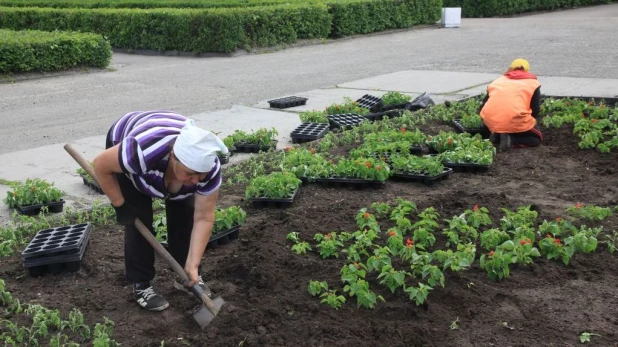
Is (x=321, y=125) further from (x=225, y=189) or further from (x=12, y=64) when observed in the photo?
(x=12, y=64)

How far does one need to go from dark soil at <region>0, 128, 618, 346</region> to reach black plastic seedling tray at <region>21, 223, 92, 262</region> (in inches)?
5.7

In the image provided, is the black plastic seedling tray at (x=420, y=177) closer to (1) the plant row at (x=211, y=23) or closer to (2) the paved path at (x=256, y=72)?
(2) the paved path at (x=256, y=72)

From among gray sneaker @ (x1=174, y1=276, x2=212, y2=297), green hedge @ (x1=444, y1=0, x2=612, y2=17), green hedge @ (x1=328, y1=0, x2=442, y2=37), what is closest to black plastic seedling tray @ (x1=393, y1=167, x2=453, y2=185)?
gray sneaker @ (x1=174, y1=276, x2=212, y2=297)

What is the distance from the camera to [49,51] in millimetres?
15289

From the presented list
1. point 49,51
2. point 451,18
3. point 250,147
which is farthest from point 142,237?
point 451,18

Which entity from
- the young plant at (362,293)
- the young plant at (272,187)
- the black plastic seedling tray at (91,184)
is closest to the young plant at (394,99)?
the young plant at (272,187)

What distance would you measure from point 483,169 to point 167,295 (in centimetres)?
374

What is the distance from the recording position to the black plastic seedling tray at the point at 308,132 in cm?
873

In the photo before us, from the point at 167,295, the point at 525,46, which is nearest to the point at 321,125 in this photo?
the point at 167,295

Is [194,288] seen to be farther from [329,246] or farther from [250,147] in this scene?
[250,147]

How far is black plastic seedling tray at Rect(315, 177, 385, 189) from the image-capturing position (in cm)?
681

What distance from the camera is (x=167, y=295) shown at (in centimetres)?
479

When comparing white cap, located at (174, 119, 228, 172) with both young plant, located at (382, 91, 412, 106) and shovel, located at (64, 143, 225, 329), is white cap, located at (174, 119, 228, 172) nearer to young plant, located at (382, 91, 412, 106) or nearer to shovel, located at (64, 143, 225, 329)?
shovel, located at (64, 143, 225, 329)

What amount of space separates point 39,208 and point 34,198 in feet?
0.31
